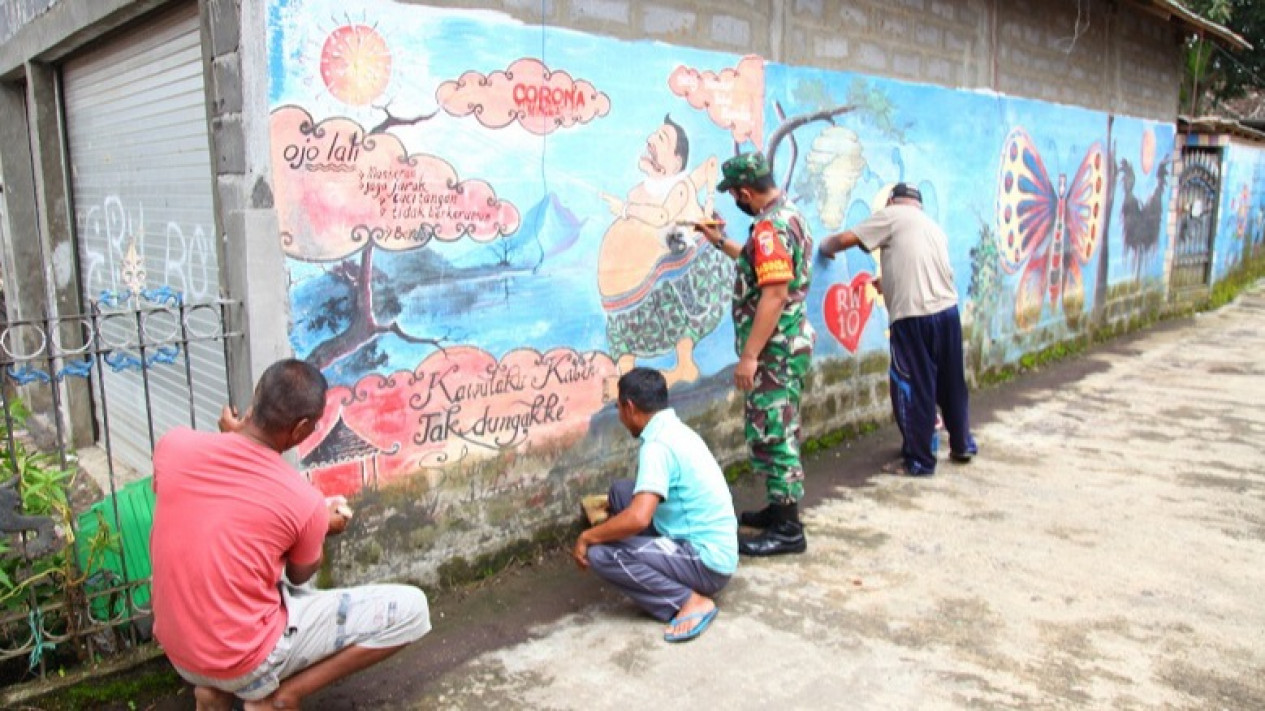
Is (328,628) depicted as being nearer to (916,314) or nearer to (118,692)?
(118,692)

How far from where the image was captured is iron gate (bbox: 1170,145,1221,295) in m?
11.5

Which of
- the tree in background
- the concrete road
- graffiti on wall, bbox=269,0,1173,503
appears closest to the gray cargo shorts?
the concrete road

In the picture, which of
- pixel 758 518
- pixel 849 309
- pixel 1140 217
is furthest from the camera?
pixel 1140 217

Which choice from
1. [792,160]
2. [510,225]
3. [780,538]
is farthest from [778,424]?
[792,160]

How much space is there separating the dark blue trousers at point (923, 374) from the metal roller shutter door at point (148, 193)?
3540 mm

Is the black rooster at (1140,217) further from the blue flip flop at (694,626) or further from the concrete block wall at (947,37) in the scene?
the blue flip flop at (694,626)

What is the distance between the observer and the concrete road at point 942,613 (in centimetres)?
300

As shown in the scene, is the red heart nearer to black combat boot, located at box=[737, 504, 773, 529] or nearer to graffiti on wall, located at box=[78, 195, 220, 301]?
black combat boot, located at box=[737, 504, 773, 529]

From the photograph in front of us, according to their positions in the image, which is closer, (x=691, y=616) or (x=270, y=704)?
(x=270, y=704)

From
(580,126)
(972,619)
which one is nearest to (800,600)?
(972,619)

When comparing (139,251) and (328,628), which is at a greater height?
(139,251)

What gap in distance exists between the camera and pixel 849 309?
19.0 ft

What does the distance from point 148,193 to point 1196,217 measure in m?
12.3

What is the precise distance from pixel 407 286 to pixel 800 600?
77.5 inches
